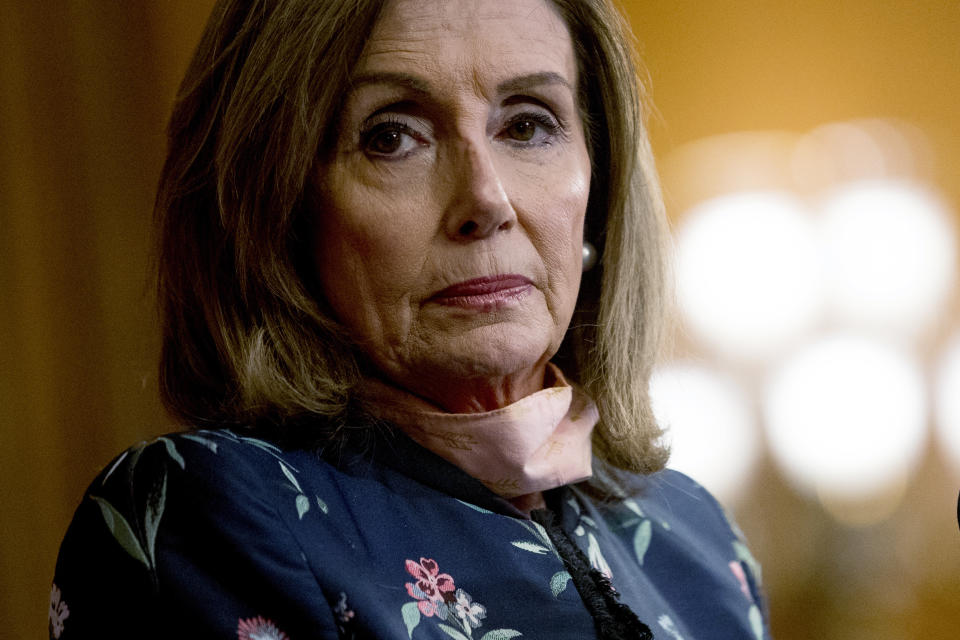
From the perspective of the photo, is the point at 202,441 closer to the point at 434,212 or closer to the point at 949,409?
the point at 434,212

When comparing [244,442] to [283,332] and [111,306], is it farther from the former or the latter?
[111,306]

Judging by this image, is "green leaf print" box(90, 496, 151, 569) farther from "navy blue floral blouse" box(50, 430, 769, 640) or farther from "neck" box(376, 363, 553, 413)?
"neck" box(376, 363, 553, 413)

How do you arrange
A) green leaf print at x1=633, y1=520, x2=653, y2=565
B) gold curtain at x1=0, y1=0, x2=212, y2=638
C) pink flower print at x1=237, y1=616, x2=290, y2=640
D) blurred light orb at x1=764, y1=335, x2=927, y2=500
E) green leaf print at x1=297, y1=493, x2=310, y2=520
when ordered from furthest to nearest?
blurred light orb at x1=764, y1=335, x2=927, y2=500 → gold curtain at x1=0, y1=0, x2=212, y2=638 → green leaf print at x1=633, y1=520, x2=653, y2=565 → green leaf print at x1=297, y1=493, x2=310, y2=520 → pink flower print at x1=237, y1=616, x2=290, y2=640

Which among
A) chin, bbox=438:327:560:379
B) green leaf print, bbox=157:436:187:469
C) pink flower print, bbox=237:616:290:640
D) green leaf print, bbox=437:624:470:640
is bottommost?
green leaf print, bbox=437:624:470:640

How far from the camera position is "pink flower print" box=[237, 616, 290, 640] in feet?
2.90

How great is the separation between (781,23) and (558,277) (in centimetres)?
202

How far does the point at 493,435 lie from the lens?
1146 mm


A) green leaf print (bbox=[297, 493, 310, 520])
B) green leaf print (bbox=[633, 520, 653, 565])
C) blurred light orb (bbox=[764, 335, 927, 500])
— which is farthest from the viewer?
blurred light orb (bbox=[764, 335, 927, 500])

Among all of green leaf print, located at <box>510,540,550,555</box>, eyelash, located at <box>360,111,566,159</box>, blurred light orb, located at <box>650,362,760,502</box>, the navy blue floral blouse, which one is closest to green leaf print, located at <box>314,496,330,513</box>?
the navy blue floral blouse

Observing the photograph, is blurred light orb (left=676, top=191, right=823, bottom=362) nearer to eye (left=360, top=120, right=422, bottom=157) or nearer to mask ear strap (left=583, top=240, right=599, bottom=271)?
mask ear strap (left=583, top=240, right=599, bottom=271)

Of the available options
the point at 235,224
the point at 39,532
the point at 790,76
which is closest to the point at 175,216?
the point at 235,224

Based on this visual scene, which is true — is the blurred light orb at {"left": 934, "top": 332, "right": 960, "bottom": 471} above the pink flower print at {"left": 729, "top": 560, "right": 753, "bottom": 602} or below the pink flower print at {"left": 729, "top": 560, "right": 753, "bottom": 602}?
below

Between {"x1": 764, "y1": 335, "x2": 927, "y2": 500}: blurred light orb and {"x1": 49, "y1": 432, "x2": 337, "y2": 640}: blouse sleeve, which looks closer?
{"x1": 49, "y1": 432, "x2": 337, "y2": 640}: blouse sleeve

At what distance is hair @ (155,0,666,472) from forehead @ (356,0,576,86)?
0.02 meters
